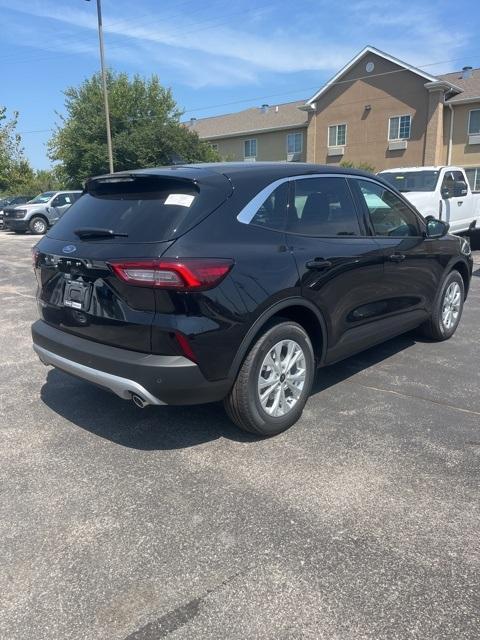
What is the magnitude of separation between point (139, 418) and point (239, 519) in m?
1.44

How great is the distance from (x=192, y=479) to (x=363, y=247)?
7.41 ft

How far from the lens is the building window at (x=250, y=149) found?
132 feet

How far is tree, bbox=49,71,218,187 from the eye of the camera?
113ft

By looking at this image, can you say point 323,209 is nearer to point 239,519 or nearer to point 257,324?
point 257,324

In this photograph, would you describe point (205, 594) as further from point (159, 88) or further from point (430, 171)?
point (159, 88)

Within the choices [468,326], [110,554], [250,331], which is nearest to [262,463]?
[250,331]

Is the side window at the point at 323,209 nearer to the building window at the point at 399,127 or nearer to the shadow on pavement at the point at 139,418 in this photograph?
the shadow on pavement at the point at 139,418

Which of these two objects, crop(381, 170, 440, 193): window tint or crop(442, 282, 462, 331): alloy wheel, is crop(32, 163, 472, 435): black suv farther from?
crop(381, 170, 440, 193): window tint

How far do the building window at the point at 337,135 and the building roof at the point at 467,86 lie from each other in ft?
21.6

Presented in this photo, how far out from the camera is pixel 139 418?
13.0ft

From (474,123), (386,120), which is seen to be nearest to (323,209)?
(474,123)

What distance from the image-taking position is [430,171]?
39.1ft

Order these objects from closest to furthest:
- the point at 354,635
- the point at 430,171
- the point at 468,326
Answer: the point at 354,635, the point at 468,326, the point at 430,171

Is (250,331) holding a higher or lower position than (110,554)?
higher
